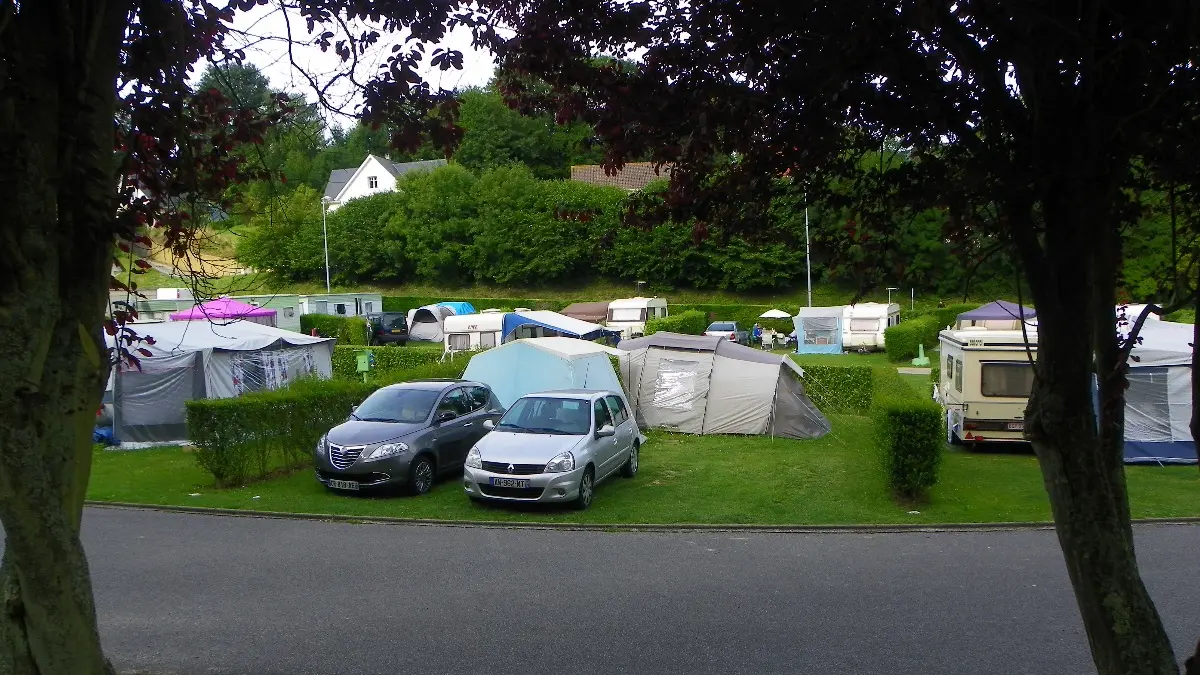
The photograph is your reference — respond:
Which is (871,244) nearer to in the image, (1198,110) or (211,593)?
(1198,110)

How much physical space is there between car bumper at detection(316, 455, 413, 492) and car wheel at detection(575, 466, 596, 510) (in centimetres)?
261

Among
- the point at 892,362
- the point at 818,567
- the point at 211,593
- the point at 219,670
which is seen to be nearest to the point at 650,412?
the point at 818,567

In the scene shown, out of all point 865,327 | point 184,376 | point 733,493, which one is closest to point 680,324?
point 865,327

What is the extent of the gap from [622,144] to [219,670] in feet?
14.5

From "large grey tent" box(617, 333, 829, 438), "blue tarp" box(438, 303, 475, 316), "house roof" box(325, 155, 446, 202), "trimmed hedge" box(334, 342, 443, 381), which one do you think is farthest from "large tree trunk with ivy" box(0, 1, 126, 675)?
"house roof" box(325, 155, 446, 202)

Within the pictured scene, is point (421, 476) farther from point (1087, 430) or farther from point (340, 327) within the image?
point (340, 327)

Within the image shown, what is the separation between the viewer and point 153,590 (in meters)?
8.71

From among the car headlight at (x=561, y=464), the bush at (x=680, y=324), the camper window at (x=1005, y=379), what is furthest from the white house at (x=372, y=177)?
the car headlight at (x=561, y=464)

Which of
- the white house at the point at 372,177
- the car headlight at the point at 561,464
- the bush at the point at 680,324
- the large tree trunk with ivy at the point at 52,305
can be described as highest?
the white house at the point at 372,177

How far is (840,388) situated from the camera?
936 inches

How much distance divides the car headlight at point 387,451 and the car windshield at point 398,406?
68 centimetres

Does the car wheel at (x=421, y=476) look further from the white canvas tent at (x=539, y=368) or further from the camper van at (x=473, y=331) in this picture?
the camper van at (x=473, y=331)

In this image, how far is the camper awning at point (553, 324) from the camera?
35469mm

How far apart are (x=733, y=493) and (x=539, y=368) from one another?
6223 mm
